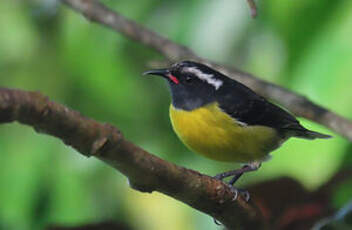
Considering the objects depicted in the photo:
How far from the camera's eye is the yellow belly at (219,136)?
3727mm

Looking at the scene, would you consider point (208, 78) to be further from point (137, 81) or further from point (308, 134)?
point (308, 134)

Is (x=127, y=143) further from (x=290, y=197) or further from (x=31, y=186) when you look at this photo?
(x=31, y=186)

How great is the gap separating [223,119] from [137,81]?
650 mm

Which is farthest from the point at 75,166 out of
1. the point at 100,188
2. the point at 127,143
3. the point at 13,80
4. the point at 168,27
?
the point at 127,143

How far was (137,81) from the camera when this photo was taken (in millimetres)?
4238

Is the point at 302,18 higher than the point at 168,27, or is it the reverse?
the point at 302,18

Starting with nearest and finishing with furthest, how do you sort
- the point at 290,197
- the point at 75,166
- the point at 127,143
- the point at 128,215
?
the point at 127,143 < the point at 290,197 < the point at 75,166 < the point at 128,215

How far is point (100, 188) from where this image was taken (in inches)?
152

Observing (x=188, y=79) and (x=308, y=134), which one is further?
(x=188, y=79)

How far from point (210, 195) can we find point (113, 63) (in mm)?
1727

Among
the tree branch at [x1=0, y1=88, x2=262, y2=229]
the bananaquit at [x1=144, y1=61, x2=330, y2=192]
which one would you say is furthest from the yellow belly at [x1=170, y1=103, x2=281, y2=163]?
the tree branch at [x1=0, y1=88, x2=262, y2=229]

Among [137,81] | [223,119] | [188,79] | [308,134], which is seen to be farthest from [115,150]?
[137,81]

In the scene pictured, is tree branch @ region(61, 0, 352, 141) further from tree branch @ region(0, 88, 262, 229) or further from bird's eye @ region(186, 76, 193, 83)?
tree branch @ region(0, 88, 262, 229)

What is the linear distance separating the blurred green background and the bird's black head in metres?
0.12
